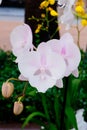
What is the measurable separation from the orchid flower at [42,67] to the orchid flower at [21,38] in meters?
0.08

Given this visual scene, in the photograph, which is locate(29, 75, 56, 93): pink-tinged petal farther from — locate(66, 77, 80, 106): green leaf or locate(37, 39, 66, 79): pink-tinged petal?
locate(66, 77, 80, 106): green leaf

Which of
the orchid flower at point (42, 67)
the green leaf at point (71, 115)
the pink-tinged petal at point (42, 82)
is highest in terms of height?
the orchid flower at point (42, 67)

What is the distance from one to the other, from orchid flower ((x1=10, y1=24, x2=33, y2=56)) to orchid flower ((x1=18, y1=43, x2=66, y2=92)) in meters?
0.08

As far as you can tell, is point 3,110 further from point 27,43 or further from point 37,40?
point 27,43

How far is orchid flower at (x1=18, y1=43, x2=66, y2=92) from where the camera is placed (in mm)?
1412

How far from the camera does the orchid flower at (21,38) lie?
1533 mm

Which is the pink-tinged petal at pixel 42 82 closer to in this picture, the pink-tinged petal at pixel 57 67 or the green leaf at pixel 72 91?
the pink-tinged petal at pixel 57 67

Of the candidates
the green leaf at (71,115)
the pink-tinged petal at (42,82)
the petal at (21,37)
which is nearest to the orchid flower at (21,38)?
the petal at (21,37)

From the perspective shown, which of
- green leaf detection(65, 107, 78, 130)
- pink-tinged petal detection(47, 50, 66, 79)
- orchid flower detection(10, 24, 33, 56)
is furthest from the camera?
green leaf detection(65, 107, 78, 130)

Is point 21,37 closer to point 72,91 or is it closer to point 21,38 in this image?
point 21,38

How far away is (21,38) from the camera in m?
1.56

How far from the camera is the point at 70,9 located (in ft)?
5.49

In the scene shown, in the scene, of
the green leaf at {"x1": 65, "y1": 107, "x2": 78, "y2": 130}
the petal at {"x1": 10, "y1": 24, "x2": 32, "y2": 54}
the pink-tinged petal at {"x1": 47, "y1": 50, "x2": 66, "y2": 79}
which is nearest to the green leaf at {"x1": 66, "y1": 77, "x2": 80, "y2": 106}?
the green leaf at {"x1": 65, "y1": 107, "x2": 78, "y2": 130}

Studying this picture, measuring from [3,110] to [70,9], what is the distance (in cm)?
319
